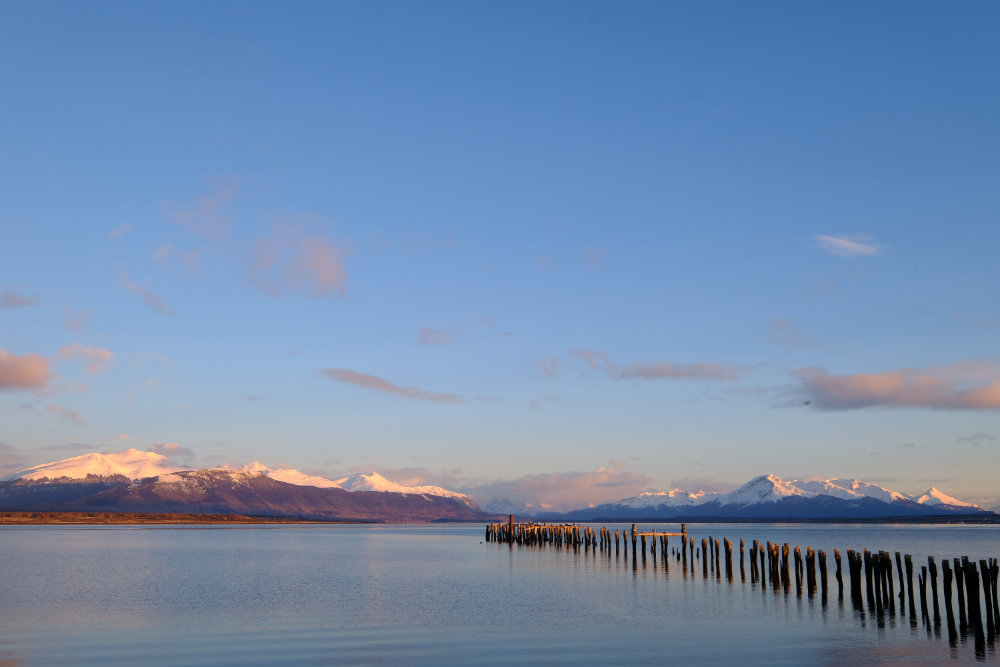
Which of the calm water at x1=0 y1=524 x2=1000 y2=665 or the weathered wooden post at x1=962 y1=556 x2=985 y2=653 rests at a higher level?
the weathered wooden post at x1=962 y1=556 x2=985 y2=653

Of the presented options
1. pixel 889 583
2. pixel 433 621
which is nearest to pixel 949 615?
pixel 889 583

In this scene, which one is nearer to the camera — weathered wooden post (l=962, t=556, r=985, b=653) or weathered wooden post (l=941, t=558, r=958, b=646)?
weathered wooden post (l=941, t=558, r=958, b=646)

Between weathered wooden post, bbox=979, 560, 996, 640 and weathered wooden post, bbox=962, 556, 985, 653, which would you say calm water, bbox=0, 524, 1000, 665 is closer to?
weathered wooden post, bbox=962, 556, 985, 653

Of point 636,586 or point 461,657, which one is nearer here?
point 461,657

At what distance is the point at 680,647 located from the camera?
25328 millimetres

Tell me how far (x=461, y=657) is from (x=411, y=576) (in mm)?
28201

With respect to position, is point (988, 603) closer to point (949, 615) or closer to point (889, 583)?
point (949, 615)

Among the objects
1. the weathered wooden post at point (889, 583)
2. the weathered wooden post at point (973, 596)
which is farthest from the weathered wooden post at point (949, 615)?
the weathered wooden post at point (889, 583)

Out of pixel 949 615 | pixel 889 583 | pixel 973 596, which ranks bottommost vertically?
pixel 949 615

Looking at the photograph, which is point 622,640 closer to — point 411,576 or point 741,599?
point 741,599

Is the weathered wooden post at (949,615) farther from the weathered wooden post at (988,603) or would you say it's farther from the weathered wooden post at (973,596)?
the weathered wooden post at (988,603)

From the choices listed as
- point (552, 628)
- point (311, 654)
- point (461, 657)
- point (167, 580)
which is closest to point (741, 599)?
point (552, 628)

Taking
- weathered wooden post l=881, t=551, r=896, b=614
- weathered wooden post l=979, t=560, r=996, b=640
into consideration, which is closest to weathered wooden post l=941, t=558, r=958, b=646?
weathered wooden post l=979, t=560, r=996, b=640

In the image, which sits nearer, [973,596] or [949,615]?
[973,596]
